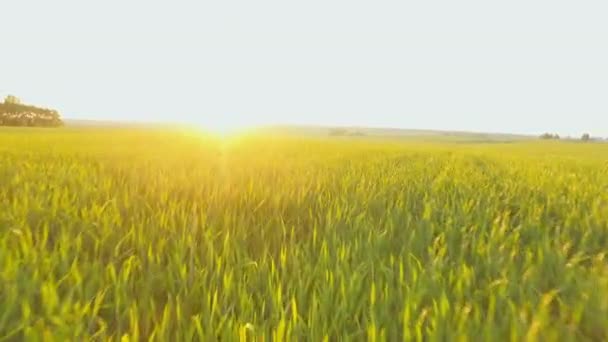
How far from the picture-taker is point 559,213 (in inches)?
143

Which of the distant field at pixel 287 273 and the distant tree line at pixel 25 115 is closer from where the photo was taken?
the distant field at pixel 287 273

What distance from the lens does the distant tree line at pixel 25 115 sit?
51.2 m

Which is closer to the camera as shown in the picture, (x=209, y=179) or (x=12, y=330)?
(x=12, y=330)

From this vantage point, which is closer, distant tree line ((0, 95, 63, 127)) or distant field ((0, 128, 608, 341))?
distant field ((0, 128, 608, 341))

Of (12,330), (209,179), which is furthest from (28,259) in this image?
(209,179)

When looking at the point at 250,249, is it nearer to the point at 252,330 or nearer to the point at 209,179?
the point at 252,330

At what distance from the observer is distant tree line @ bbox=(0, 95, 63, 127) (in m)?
51.2

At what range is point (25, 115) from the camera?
53.3 metres

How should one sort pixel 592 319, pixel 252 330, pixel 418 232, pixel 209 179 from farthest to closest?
pixel 209 179
pixel 418 232
pixel 592 319
pixel 252 330

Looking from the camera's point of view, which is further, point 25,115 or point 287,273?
point 25,115

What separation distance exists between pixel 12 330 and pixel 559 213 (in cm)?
381

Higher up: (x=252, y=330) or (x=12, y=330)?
(x=252, y=330)

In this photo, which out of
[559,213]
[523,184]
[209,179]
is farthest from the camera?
[523,184]

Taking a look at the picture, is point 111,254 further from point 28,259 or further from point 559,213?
point 559,213
